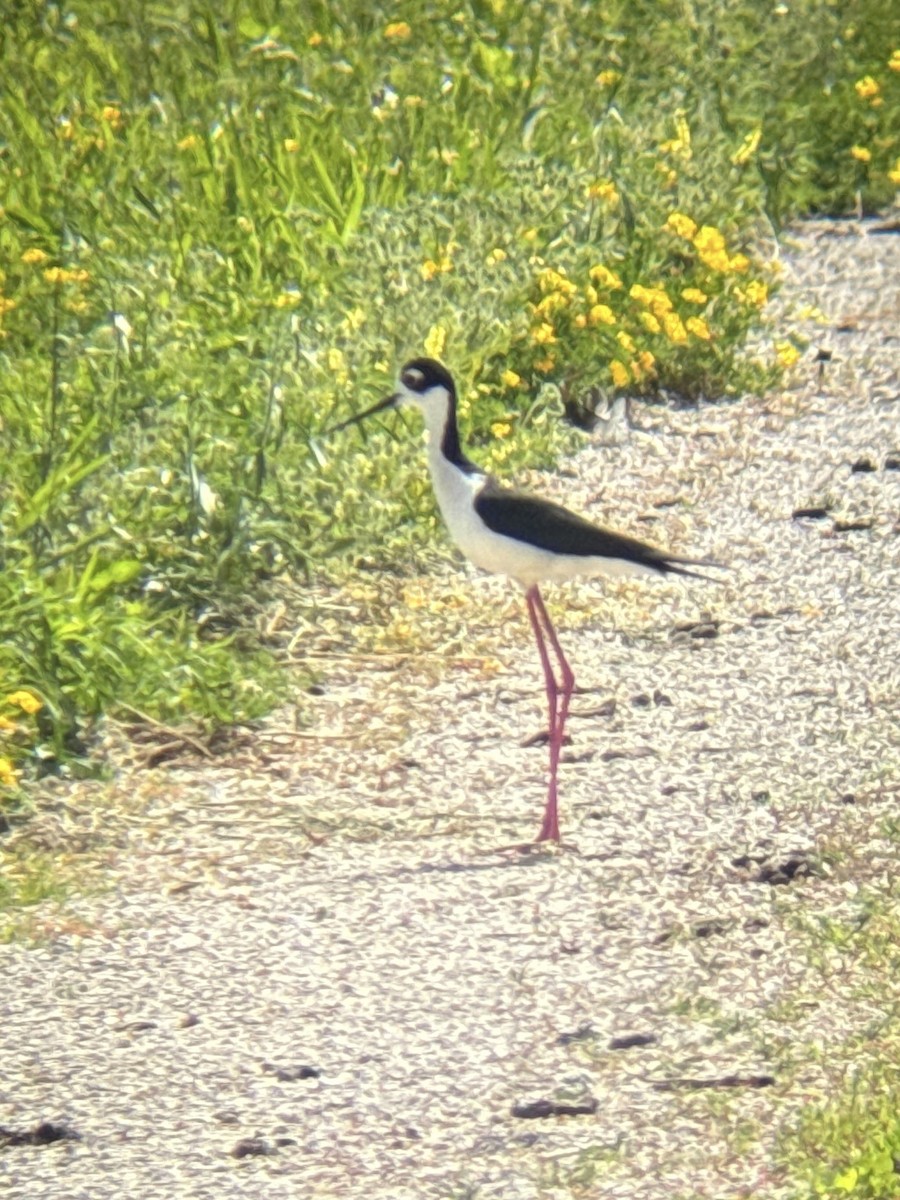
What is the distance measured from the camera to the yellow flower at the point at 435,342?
7.21 m

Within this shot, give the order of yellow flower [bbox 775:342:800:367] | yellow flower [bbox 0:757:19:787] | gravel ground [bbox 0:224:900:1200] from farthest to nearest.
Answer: yellow flower [bbox 775:342:800:367] < yellow flower [bbox 0:757:19:787] < gravel ground [bbox 0:224:900:1200]

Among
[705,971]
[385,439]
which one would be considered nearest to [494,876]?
[705,971]

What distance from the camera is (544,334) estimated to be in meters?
7.60

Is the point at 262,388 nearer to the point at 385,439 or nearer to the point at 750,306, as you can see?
the point at 385,439

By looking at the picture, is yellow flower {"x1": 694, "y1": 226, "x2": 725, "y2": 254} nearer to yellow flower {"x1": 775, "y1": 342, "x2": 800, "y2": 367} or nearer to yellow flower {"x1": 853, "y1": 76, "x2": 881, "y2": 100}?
yellow flower {"x1": 775, "y1": 342, "x2": 800, "y2": 367}

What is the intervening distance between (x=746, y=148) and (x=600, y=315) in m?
1.52

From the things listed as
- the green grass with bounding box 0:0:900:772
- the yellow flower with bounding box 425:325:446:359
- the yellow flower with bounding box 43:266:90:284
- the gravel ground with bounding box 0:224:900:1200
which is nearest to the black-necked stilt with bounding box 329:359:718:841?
the gravel ground with bounding box 0:224:900:1200

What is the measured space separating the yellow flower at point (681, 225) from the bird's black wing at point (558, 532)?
106 inches

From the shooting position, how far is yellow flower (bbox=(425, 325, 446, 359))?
7.21 m

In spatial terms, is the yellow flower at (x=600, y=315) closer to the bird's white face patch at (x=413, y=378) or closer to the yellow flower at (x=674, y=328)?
the yellow flower at (x=674, y=328)

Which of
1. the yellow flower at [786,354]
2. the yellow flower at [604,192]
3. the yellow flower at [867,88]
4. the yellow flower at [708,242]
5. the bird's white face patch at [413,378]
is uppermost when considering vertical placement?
the yellow flower at [867,88]

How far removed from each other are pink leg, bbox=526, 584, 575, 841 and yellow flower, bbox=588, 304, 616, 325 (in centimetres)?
173

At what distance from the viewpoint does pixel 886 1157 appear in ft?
12.8

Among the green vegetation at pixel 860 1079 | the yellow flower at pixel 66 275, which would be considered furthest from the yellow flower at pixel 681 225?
the green vegetation at pixel 860 1079
